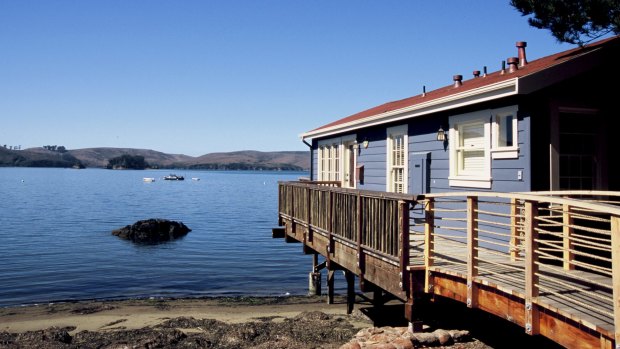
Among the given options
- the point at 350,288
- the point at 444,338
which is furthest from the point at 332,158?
the point at 444,338

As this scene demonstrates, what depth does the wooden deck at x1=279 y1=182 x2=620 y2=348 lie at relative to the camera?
552 centimetres

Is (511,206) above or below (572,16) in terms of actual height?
below

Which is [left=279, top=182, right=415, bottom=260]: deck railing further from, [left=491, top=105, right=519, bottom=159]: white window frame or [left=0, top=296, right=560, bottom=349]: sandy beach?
[left=491, top=105, right=519, bottom=159]: white window frame

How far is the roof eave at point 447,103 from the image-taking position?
8957mm

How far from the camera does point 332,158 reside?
18875mm

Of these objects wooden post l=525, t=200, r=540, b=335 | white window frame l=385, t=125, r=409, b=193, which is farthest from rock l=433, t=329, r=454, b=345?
white window frame l=385, t=125, r=409, b=193

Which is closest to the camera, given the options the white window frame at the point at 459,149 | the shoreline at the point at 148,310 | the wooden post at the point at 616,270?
the wooden post at the point at 616,270

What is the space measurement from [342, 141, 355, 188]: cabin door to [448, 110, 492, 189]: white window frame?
A: 5.72 m

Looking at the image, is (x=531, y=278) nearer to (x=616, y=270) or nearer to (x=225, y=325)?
(x=616, y=270)

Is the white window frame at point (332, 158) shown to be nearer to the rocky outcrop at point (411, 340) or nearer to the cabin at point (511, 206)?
the cabin at point (511, 206)

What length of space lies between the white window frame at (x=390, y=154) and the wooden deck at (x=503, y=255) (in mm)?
1075

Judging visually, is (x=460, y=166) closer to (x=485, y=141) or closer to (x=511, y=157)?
(x=485, y=141)

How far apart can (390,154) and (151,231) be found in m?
27.4

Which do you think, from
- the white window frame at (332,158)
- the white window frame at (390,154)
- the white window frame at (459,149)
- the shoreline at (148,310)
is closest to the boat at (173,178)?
the shoreline at (148,310)
